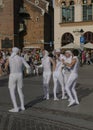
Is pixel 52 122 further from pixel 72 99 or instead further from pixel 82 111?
pixel 72 99

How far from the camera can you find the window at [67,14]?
60716 mm

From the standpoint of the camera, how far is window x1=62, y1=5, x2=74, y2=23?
6072cm

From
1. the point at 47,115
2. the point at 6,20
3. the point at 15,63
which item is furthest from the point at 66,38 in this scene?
the point at 47,115

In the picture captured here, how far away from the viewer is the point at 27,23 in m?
62.9

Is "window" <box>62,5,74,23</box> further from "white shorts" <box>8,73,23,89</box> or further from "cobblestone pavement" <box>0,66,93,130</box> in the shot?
"white shorts" <box>8,73,23,89</box>

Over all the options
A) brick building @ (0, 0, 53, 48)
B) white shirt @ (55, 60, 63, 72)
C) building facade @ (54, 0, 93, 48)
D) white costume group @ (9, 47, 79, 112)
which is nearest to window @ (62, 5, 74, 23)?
building facade @ (54, 0, 93, 48)

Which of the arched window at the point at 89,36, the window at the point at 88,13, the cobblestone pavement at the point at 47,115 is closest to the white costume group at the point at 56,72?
the cobblestone pavement at the point at 47,115

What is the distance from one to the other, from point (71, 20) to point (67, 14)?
1.28 meters

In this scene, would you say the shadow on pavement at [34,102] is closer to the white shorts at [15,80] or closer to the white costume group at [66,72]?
the white costume group at [66,72]

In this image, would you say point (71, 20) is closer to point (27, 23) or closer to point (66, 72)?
point (27, 23)

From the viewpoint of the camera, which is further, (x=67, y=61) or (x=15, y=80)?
(x=67, y=61)

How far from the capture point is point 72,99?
14461 mm

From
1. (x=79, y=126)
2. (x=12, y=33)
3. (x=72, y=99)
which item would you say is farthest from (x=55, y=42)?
(x=79, y=126)

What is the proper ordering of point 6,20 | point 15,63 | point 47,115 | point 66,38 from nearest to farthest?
1. point 47,115
2. point 15,63
3. point 6,20
4. point 66,38
